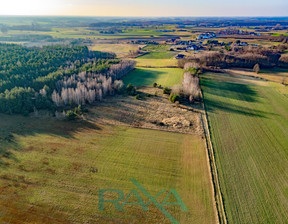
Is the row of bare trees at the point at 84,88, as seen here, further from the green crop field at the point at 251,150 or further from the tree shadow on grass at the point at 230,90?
the tree shadow on grass at the point at 230,90

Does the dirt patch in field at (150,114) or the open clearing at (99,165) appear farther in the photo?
the dirt patch in field at (150,114)

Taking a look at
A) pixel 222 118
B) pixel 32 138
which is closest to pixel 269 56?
pixel 222 118

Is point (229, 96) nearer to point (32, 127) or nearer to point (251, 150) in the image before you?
point (251, 150)

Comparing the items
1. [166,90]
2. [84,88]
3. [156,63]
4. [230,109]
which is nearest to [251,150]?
[230,109]

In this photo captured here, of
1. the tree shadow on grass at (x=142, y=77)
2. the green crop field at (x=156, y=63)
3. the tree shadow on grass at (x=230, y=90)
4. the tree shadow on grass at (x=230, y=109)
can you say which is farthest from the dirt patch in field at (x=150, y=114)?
the green crop field at (x=156, y=63)

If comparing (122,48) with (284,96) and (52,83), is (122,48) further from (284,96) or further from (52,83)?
(284,96)

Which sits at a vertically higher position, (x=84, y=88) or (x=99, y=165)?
(x=84, y=88)
